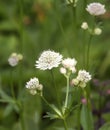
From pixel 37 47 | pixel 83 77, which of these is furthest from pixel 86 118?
pixel 37 47

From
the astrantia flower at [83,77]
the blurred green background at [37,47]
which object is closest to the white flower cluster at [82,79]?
the astrantia flower at [83,77]

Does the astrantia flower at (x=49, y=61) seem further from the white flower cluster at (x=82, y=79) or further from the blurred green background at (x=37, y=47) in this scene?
the blurred green background at (x=37, y=47)

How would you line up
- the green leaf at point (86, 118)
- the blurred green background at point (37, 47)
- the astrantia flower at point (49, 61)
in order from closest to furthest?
the astrantia flower at point (49, 61) < the green leaf at point (86, 118) < the blurred green background at point (37, 47)

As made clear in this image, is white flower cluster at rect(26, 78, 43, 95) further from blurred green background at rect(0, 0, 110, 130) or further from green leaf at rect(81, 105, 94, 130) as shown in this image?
blurred green background at rect(0, 0, 110, 130)

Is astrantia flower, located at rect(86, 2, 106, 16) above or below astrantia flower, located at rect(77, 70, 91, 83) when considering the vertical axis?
above

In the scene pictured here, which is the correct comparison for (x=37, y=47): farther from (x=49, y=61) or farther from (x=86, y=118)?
(x=49, y=61)

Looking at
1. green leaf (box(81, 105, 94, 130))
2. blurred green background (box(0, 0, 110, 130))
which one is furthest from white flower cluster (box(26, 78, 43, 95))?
blurred green background (box(0, 0, 110, 130))

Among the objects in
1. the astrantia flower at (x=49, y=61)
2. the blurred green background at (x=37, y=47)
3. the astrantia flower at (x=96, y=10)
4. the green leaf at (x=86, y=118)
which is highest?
the astrantia flower at (x=96, y=10)
